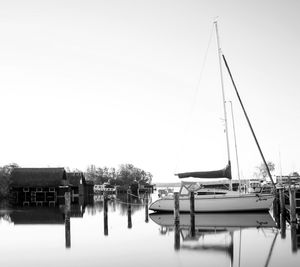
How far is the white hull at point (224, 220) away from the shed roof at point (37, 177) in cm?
3925

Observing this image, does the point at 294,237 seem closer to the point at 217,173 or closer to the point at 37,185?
the point at 217,173

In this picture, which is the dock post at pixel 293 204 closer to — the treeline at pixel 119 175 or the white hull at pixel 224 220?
the white hull at pixel 224 220

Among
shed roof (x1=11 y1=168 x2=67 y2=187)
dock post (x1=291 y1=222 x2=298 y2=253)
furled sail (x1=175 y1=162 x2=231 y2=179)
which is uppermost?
furled sail (x1=175 y1=162 x2=231 y2=179)

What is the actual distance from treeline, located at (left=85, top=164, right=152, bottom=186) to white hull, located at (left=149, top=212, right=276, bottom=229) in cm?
10871

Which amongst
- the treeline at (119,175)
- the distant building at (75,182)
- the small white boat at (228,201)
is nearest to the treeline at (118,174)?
the treeline at (119,175)

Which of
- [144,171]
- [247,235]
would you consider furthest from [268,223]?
[144,171]

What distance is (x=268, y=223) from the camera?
110ft

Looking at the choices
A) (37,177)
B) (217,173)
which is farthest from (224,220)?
(37,177)

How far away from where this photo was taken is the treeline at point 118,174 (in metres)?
153

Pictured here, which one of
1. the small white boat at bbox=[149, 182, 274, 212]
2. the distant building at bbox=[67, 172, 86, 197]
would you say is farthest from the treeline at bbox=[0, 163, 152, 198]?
the small white boat at bbox=[149, 182, 274, 212]

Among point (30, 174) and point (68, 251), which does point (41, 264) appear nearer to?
point (68, 251)

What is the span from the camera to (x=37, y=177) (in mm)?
77375

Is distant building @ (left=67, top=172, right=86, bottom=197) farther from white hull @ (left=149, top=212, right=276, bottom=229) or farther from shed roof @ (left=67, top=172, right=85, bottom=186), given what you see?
white hull @ (left=149, top=212, right=276, bottom=229)

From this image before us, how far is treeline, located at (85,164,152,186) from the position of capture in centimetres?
15288
